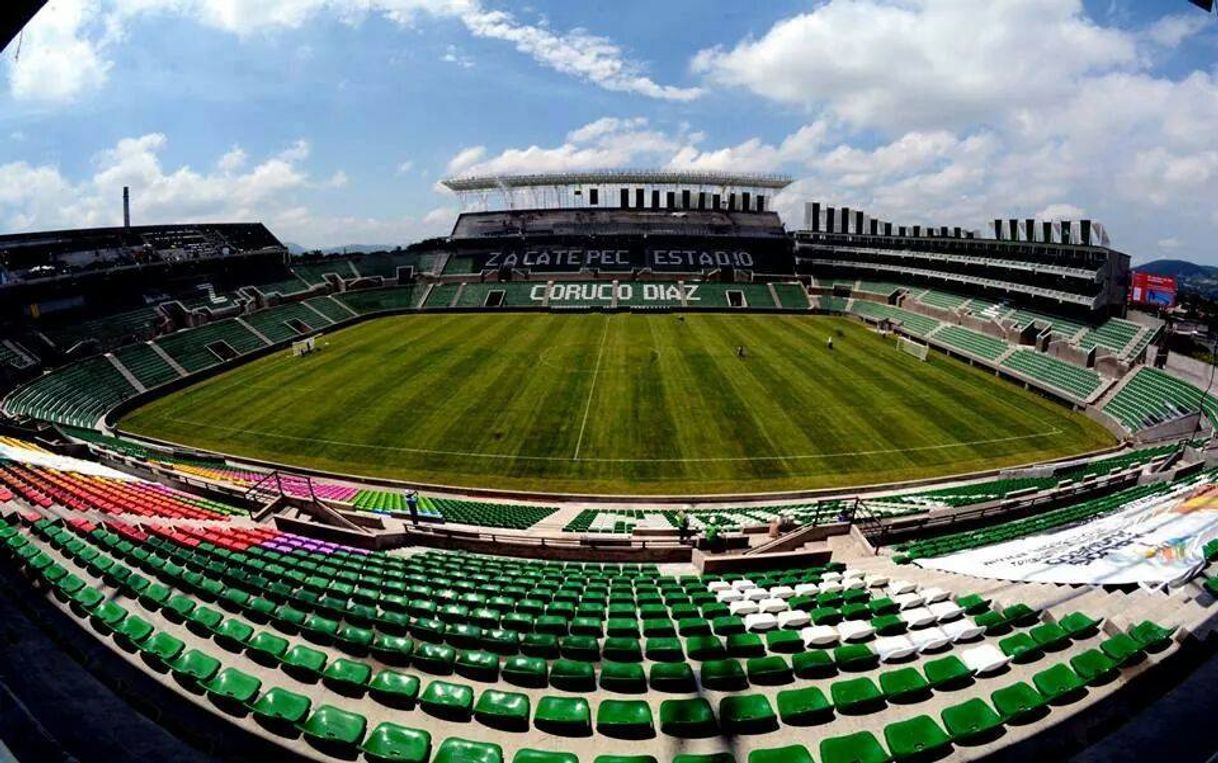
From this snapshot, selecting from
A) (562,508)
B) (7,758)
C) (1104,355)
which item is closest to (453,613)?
(7,758)

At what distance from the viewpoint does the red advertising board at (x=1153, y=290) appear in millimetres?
48384

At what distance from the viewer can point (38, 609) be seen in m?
14.7

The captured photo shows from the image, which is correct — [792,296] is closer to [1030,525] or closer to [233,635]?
[1030,525]

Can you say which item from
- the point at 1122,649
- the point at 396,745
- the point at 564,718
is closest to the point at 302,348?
the point at 396,745

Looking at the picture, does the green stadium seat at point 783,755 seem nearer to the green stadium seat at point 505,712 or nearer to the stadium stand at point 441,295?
the green stadium seat at point 505,712

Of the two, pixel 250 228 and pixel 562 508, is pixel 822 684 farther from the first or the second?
pixel 250 228

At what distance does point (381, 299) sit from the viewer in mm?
87062

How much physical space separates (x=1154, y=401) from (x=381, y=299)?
8630 cm

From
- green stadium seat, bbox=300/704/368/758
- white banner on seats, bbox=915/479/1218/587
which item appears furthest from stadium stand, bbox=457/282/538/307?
green stadium seat, bbox=300/704/368/758

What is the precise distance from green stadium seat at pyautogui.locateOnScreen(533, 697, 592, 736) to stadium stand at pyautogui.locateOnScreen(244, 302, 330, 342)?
6642 cm

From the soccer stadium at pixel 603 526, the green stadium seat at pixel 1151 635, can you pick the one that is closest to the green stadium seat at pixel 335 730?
the soccer stadium at pixel 603 526

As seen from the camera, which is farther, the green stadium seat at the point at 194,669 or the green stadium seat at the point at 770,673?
the green stadium seat at the point at 770,673

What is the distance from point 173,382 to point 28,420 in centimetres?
1607

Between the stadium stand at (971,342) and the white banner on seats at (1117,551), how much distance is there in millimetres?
40234
